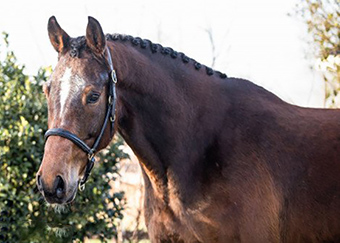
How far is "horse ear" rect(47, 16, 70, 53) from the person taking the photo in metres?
3.92

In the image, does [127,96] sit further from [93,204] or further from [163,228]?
[93,204]

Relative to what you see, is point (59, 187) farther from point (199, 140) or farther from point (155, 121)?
point (199, 140)

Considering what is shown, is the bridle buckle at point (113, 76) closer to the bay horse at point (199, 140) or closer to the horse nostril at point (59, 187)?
the bay horse at point (199, 140)

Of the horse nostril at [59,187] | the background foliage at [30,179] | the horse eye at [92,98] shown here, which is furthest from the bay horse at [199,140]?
the background foliage at [30,179]

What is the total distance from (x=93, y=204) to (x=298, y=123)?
349cm

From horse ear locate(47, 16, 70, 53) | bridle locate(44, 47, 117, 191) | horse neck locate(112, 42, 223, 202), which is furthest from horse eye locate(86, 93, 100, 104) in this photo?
horse ear locate(47, 16, 70, 53)

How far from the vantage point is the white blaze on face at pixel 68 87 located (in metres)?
3.54

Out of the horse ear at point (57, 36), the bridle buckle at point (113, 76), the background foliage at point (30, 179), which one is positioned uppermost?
the horse ear at point (57, 36)

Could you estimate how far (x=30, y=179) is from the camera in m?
6.62

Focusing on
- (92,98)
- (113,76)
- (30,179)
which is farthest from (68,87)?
(30,179)

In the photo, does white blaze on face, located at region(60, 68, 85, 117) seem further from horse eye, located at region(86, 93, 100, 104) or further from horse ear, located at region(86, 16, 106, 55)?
horse ear, located at region(86, 16, 106, 55)

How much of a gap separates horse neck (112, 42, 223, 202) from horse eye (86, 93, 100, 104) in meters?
0.30

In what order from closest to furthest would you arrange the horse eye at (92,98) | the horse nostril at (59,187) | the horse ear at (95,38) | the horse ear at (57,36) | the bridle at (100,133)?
the horse nostril at (59,187)
the bridle at (100,133)
the horse eye at (92,98)
the horse ear at (95,38)
the horse ear at (57,36)

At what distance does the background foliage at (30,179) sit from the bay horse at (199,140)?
8.81 feet
